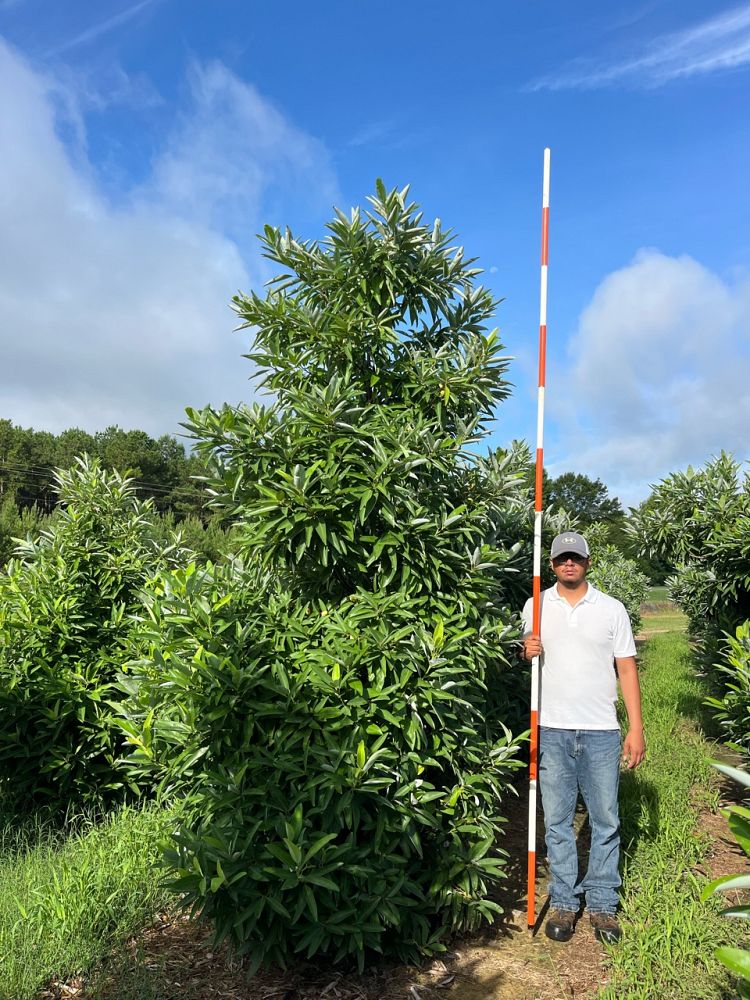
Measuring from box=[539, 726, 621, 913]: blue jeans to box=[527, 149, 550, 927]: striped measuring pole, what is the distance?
0.33 feet

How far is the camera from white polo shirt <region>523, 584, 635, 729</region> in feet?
12.5

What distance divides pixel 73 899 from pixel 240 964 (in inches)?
35.2

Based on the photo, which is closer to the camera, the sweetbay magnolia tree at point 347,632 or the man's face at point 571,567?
the sweetbay magnolia tree at point 347,632

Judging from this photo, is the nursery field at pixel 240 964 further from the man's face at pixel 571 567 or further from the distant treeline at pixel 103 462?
the distant treeline at pixel 103 462

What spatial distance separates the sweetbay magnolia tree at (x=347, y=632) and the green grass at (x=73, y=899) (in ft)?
1.39

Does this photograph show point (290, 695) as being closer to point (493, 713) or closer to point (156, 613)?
point (156, 613)

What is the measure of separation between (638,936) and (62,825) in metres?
4.07

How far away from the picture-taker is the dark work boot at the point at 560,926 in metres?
3.64

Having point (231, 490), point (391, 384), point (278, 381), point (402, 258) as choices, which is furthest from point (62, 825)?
point (402, 258)

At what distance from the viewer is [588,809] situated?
3.82 meters

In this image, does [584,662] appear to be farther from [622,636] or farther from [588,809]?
[588,809]

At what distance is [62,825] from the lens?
5102mm

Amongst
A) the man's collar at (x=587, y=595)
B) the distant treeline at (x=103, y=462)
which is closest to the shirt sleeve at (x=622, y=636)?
the man's collar at (x=587, y=595)

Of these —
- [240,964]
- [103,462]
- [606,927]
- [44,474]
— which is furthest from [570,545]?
[44,474]
